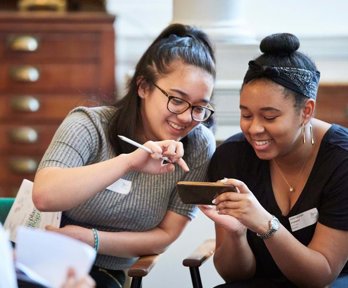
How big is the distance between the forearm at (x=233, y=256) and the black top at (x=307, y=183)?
2.3 inches

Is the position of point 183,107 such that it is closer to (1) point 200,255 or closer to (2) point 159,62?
(2) point 159,62

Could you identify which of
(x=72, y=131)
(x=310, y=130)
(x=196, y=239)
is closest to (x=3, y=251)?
(x=72, y=131)

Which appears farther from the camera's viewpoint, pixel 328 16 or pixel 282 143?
pixel 328 16

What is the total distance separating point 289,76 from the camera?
2.02 meters

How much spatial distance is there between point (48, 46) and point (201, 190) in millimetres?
2040

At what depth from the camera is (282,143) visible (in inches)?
80.1

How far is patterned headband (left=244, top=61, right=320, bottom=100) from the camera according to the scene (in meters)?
2.02

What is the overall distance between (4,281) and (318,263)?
3.38 ft

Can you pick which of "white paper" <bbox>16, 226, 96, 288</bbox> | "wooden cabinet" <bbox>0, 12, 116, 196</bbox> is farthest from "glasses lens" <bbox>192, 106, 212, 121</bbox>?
"wooden cabinet" <bbox>0, 12, 116, 196</bbox>

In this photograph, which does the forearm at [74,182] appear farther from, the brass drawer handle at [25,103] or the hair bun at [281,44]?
the brass drawer handle at [25,103]

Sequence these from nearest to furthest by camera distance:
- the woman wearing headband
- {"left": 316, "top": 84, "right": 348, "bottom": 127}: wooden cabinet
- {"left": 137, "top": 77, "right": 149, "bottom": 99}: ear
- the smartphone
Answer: the smartphone → the woman wearing headband → {"left": 137, "top": 77, "right": 149, "bottom": 99}: ear → {"left": 316, "top": 84, "right": 348, "bottom": 127}: wooden cabinet

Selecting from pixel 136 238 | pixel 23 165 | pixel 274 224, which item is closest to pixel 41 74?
pixel 23 165

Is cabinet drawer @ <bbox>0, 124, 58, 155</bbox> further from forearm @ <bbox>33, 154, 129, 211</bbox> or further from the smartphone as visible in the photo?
the smartphone

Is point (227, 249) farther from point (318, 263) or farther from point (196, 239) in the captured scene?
point (196, 239)
